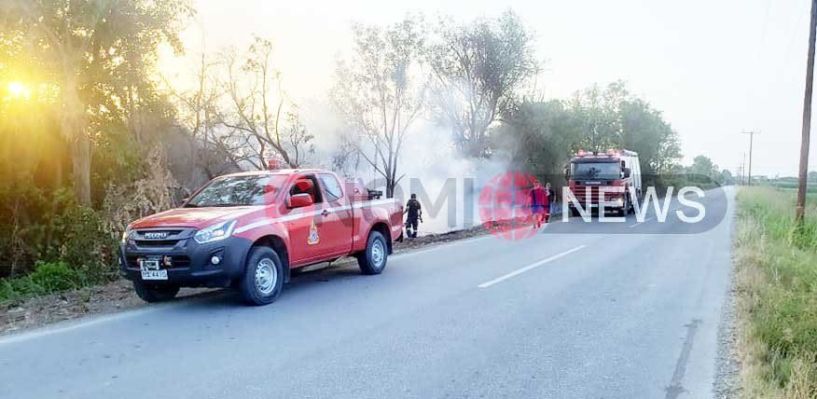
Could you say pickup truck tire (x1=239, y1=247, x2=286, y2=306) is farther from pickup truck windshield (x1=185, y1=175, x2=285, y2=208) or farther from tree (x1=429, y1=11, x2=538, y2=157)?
tree (x1=429, y1=11, x2=538, y2=157)

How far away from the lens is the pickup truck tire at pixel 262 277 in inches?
285

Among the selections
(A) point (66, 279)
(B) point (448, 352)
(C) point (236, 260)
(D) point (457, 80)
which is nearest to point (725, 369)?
(B) point (448, 352)

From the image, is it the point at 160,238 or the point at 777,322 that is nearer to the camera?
the point at 777,322

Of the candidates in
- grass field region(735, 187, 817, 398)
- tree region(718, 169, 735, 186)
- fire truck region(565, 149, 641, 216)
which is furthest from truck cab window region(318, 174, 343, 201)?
tree region(718, 169, 735, 186)

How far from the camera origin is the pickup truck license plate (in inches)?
273

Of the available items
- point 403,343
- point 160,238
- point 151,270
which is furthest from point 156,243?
point 403,343

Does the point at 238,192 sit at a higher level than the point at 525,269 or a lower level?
higher

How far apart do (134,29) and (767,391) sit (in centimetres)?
1539

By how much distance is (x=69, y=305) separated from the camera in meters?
7.72

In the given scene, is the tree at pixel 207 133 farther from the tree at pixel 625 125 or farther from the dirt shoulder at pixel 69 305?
the tree at pixel 625 125

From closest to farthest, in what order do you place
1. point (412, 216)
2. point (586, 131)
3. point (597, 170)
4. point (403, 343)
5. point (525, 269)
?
1. point (403, 343)
2. point (525, 269)
3. point (412, 216)
4. point (597, 170)
5. point (586, 131)

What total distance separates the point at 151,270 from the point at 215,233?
88cm

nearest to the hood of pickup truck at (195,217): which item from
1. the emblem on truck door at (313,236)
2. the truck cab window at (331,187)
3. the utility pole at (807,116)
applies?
the emblem on truck door at (313,236)

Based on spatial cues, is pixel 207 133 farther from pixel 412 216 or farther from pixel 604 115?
pixel 604 115
